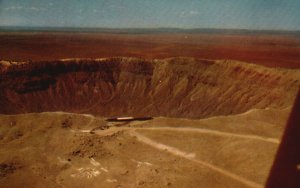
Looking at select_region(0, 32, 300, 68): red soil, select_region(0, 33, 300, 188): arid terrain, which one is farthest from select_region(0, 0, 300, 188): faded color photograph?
select_region(0, 32, 300, 68): red soil

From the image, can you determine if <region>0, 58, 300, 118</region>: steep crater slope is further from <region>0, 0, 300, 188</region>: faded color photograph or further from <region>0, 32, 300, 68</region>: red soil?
<region>0, 32, 300, 68</region>: red soil

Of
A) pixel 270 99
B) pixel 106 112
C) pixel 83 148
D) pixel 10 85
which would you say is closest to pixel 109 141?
pixel 83 148

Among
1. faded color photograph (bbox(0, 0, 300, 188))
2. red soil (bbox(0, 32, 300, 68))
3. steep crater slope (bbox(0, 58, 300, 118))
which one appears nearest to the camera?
faded color photograph (bbox(0, 0, 300, 188))

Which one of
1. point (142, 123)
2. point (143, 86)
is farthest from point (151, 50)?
point (142, 123)

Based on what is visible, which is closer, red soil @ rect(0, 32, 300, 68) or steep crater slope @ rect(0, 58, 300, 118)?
steep crater slope @ rect(0, 58, 300, 118)

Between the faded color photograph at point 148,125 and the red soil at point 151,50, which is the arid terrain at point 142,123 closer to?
the faded color photograph at point 148,125

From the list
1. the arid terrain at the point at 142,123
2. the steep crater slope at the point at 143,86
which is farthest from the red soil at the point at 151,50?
the arid terrain at the point at 142,123
